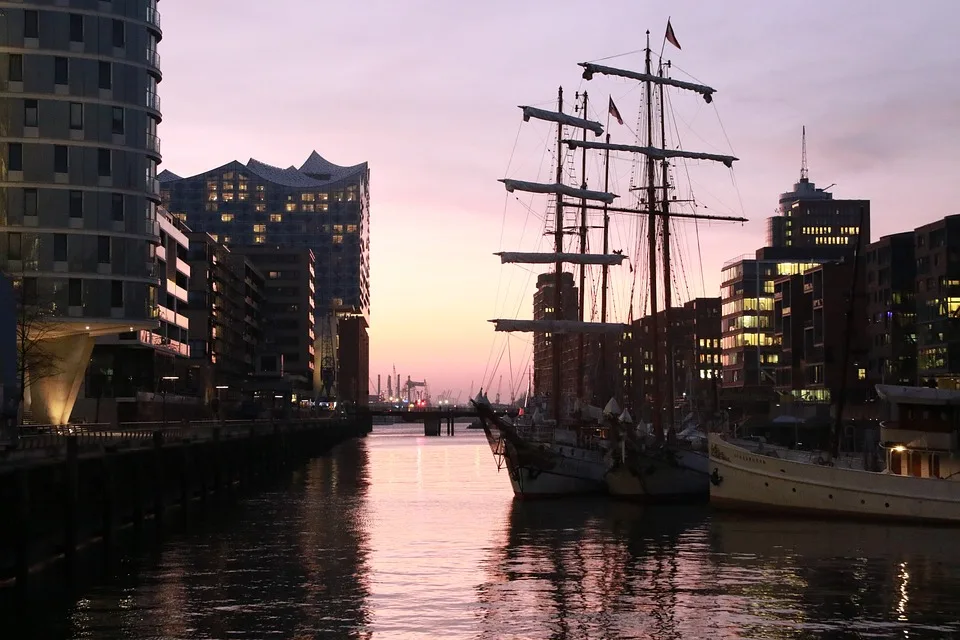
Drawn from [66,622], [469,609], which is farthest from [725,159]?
[66,622]

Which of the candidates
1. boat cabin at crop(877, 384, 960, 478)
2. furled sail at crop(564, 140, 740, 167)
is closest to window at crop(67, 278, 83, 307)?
furled sail at crop(564, 140, 740, 167)

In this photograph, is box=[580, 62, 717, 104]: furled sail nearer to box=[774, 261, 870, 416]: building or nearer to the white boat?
the white boat

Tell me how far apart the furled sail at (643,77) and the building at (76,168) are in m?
39.4

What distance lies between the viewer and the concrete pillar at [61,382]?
10612 cm

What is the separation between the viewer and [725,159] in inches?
3610

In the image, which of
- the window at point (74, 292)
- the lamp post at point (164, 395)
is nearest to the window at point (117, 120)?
the window at point (74, 292)

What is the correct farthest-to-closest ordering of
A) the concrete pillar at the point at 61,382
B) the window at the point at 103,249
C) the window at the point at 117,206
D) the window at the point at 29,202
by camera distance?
the window at the point at 117,206 < the window at the point at 103,249 < the concrete pillar at the point at 61,382 < the window at the point at 29,202

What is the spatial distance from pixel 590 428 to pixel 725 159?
21.8 m

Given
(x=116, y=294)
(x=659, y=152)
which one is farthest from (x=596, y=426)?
(x=116, y=294)

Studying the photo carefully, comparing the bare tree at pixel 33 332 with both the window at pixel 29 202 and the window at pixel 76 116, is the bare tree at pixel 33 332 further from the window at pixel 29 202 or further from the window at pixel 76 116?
the window at pixel 76 116

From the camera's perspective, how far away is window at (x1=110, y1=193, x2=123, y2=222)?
107250 millimetres

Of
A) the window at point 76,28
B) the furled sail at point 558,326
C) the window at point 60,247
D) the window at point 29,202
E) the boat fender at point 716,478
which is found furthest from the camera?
the window at point 60,247

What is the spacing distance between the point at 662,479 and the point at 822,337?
9889 centimetres

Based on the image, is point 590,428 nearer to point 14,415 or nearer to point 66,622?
point 14,415
